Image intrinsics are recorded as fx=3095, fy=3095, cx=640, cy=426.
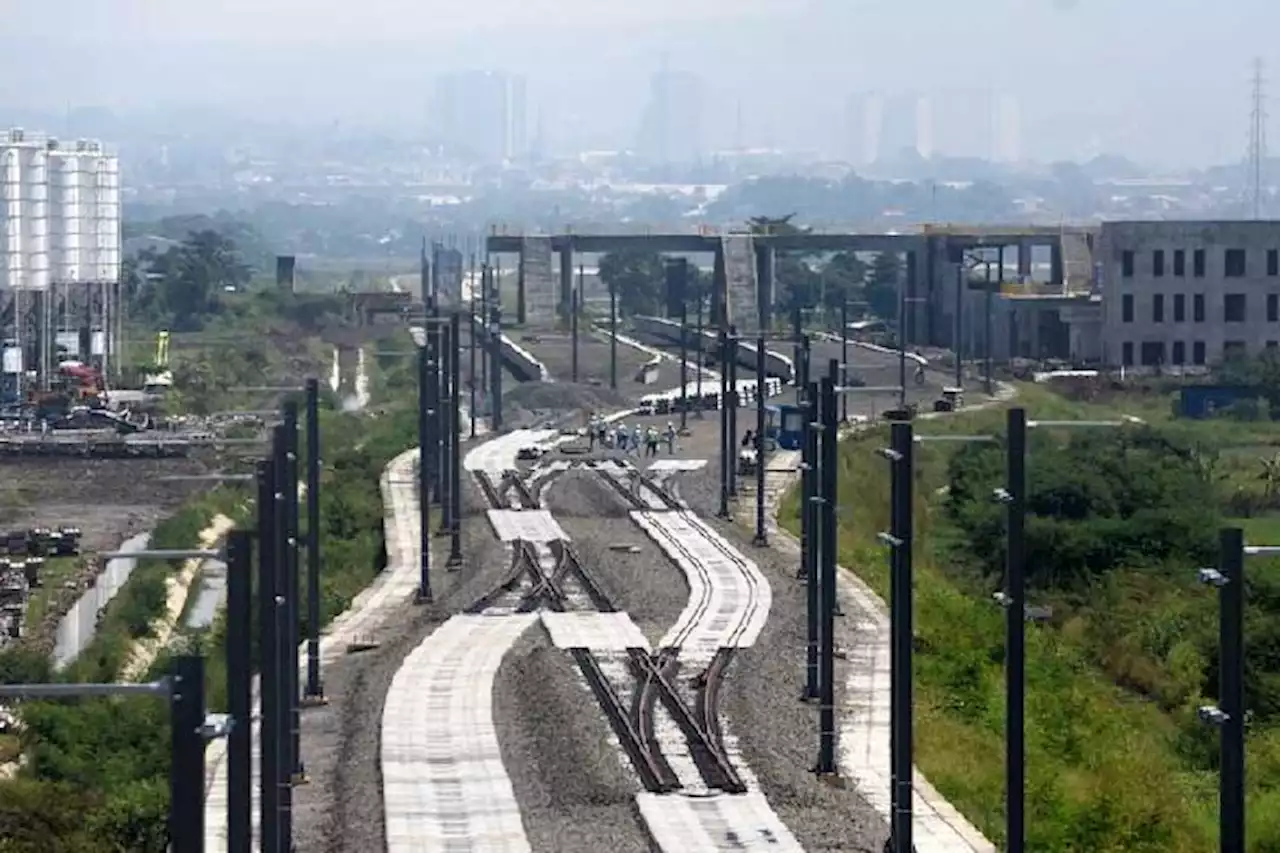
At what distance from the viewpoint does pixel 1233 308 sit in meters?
50.0

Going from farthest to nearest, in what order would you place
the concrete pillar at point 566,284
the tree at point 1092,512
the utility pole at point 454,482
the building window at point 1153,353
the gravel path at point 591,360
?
the concrete pillar at point 566,284, the gravel path at point 591,360, the building window at point 1153,353, the utility pole at point 454,482, the tree at point 1092,512

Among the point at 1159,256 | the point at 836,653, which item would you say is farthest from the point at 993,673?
the point at 1159,256

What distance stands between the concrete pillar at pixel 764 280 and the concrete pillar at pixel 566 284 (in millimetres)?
3869

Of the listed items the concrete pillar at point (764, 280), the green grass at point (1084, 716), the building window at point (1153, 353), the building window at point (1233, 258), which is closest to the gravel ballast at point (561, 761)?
the green grass at point (1084, 716)

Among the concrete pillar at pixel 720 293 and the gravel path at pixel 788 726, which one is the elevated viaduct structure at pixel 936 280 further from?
the gravel path at pixel 788 726

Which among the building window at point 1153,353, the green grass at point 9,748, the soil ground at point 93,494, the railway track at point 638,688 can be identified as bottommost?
the soil ground at point 93,494

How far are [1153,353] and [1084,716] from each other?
33991 mm

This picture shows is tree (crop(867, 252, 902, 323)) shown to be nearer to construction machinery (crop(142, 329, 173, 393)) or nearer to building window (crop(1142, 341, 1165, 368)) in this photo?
construction machinery (crop(142, 329, 173, 393))

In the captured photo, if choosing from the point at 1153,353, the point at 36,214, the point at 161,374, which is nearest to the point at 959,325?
the point at 1153,353

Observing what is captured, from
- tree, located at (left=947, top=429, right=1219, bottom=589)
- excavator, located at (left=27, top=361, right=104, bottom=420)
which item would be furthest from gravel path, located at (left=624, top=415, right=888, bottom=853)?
excavator, located at (left=27, top=361, right=104, bottom=420)

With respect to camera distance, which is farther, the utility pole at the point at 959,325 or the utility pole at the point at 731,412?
the utility pole at the point at 959,325

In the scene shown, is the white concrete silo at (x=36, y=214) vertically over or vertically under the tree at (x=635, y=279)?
over

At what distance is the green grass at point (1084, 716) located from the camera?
1338 cm

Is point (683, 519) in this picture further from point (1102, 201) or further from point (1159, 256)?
point (1102, 201)
